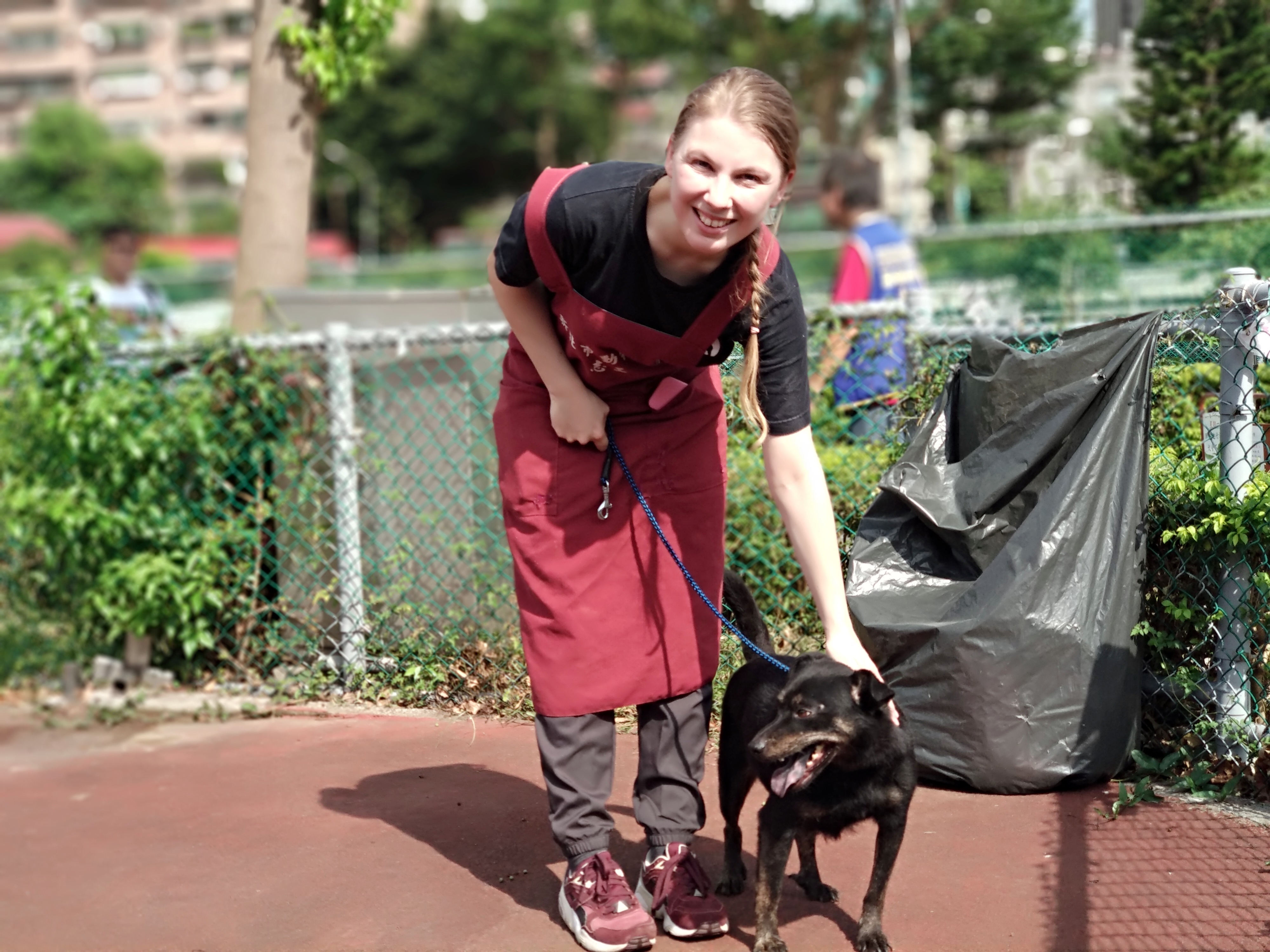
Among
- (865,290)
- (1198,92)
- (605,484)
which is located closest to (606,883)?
(605,484)

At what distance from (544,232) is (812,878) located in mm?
1750

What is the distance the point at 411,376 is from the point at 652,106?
101668 millimetres

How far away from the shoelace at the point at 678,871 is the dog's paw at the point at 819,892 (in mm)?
303

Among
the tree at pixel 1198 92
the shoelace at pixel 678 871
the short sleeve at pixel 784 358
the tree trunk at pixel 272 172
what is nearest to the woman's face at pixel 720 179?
the short sleeve at pixel 784 358

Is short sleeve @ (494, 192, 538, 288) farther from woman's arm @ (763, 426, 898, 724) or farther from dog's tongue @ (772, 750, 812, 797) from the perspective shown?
dog's tongue @ (772, 750, 812, 797)

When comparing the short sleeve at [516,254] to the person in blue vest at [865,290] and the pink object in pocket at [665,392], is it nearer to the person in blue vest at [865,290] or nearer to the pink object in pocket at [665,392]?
the pink object in pocket at [665,392]

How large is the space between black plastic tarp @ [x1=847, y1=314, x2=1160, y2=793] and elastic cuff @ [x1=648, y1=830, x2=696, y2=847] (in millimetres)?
948

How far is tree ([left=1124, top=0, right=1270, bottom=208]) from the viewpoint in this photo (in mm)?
6398

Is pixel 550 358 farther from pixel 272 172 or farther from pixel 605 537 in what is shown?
pixel 272 172

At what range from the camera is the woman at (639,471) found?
290 cm

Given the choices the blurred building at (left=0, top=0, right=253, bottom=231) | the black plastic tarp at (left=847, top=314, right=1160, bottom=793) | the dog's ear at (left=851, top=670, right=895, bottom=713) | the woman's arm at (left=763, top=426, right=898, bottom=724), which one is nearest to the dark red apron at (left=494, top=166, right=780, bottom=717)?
the woman's arm at (left=763, top=426, right=898, bottom=724)

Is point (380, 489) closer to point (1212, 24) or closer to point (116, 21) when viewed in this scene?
point (1212, 24)

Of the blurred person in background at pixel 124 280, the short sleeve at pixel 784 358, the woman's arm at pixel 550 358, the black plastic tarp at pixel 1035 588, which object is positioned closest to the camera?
the short sleeve at pixel 784 358

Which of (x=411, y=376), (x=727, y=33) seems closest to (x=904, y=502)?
(x=411, y=376)
